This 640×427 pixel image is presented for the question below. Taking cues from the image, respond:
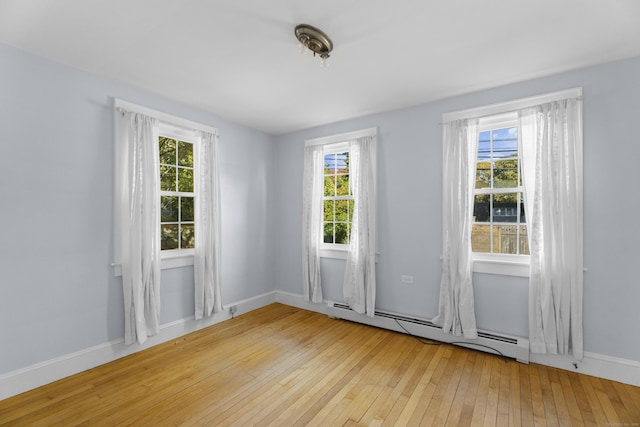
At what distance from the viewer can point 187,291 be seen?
3721 mm

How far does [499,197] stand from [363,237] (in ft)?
5.45

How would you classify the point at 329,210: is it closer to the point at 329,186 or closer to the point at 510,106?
the point at 329,186

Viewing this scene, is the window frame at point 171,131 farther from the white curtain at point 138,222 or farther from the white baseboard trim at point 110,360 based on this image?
the white baseboard trim at point 110,360

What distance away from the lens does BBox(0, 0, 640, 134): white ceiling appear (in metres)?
1.99

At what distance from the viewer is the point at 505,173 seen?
3.25 m

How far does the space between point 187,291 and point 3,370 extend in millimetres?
1639

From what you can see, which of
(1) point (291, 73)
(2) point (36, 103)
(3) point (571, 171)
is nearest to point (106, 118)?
(2) point (36, 103)

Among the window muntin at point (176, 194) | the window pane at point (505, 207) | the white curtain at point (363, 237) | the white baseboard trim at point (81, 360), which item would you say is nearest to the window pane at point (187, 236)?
the window muntin at point (176, 194)

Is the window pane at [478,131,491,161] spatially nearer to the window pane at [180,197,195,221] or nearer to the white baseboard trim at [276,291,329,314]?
the white baseboard trim at [276,291,329,314]

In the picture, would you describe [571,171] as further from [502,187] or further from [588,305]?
[588,305]

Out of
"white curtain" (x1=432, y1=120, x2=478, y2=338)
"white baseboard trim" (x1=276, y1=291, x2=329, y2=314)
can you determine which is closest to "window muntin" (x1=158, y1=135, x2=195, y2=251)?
"white baseboard trim" (x1=276, y1=291, x2=329, y2=314)

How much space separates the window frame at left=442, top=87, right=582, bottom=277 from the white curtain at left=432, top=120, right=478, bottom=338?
9cm

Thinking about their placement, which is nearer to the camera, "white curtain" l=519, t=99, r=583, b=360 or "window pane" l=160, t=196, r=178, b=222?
"white curtain" l=519, t=99, r=583, b=360

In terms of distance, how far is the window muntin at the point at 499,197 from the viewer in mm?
3176
